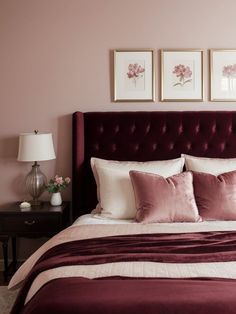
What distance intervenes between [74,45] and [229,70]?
4.92 ft

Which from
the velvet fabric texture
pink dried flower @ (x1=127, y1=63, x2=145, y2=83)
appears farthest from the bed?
pink dried flower @ (x1=127, y1=63, x2=145, y2=83)

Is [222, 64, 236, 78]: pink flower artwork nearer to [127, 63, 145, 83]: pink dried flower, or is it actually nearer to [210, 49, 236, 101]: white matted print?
[210, 49, 236, 101]: white matted print

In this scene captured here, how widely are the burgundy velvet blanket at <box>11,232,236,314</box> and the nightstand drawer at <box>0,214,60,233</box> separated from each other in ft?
3.35

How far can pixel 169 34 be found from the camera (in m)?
3.37

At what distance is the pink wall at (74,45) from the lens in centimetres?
335

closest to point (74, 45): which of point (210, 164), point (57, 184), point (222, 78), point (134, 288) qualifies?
point (57, 184)

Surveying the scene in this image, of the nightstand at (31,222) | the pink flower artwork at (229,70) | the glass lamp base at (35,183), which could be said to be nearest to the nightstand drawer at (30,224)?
the nightstand at (31,222)

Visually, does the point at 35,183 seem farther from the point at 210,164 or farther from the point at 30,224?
the point at 210,164

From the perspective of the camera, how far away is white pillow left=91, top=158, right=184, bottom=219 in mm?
2830

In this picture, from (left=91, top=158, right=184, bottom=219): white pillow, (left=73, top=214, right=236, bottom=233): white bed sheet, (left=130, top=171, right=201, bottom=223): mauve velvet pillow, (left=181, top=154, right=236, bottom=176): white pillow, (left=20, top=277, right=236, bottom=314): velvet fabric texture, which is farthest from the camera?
(left=181, top=154, right=236, bottom=176): white pillow

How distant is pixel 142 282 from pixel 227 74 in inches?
96.7

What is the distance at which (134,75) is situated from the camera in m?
3.40

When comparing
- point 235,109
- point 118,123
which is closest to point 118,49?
point 118,123

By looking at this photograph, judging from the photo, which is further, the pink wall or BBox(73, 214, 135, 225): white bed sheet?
the pink wall
